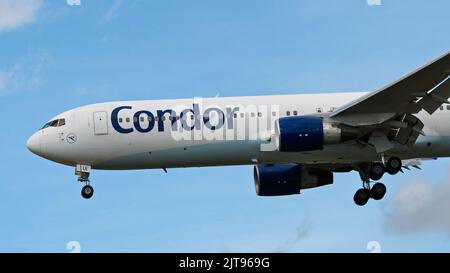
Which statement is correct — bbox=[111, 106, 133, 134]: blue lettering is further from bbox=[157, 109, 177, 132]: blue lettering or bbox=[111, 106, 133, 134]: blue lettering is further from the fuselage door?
bbox=[157, 109, 177, 132]: blue lettering

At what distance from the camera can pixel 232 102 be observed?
3572 centimetres

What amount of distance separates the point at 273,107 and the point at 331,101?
7.49 feet

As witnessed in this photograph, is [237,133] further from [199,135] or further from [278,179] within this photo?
[278,179]

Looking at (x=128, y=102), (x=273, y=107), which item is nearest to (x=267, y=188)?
(x=273, y=107)

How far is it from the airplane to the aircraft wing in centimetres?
5

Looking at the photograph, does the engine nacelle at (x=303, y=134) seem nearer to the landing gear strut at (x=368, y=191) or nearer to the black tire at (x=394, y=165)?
the black tire at (x=394, y=165)

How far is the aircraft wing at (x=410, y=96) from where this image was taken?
32.5 meters

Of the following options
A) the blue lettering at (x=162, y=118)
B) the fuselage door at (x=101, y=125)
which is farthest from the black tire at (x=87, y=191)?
the blue lettering at (x=162, y=118)

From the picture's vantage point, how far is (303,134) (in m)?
33.3

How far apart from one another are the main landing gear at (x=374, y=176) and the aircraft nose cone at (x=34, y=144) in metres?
12.6

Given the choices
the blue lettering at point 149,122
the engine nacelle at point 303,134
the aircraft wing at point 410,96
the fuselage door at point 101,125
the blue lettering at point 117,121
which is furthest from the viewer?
Result: the fuselage door at point 101,125

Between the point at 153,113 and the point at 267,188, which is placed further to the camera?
the point at 267,188

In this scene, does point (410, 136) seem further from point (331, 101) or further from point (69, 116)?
point (69, 116)

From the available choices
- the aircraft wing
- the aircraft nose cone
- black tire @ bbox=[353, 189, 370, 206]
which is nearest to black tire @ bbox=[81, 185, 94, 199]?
the aircraft nose cone
